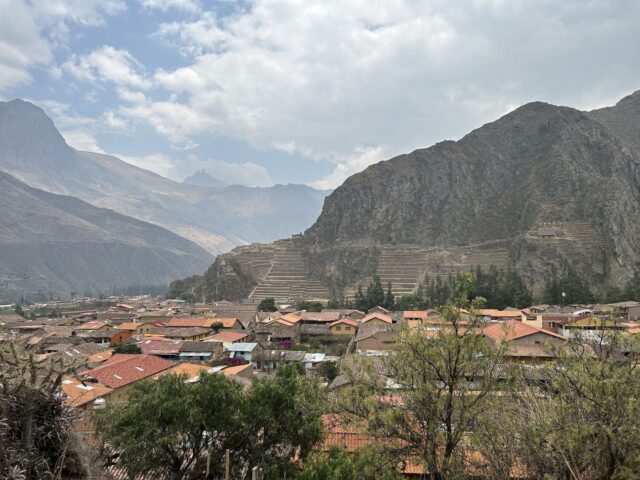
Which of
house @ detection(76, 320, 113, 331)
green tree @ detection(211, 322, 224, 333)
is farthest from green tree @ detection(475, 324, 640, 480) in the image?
→ house @ detection(76, 320, 113, 331)

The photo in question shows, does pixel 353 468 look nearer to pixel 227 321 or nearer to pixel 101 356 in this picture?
pixel 101 356

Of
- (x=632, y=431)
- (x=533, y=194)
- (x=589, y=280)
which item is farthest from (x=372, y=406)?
(x=533, y=194)

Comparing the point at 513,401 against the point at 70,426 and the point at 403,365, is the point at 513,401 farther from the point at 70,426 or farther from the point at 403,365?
the point at 70,426

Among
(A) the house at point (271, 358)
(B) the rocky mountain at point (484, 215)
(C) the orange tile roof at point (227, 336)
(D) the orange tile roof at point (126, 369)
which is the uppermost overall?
(B) the rocky mountain at point (484, 215)

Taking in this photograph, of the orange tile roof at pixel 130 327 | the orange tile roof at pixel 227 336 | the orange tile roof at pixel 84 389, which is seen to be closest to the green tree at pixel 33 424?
the orange tile roof at pixel 84 389

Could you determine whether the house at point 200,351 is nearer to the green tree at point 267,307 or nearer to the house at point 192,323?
the house at point 192,323

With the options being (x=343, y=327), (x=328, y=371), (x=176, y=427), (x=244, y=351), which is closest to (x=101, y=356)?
(x=244, y=351)
